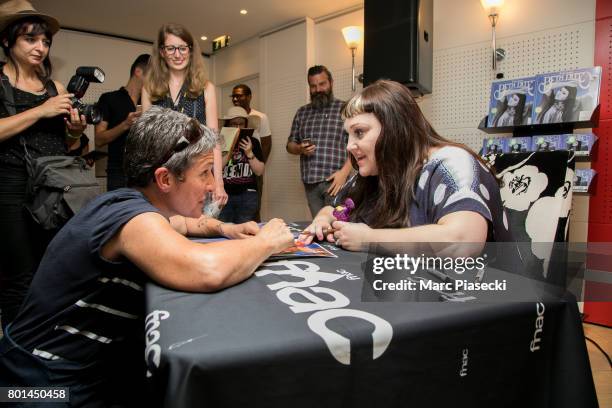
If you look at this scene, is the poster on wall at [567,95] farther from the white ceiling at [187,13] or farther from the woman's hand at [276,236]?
the woman's hand at [276,236]

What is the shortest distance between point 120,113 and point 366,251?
2.22 m

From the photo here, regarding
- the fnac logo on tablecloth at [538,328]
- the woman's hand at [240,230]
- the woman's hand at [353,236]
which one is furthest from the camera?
the woman's hand at [240,230]

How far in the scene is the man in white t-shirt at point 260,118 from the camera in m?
4.15

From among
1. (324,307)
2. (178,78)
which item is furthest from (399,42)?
(324,307)

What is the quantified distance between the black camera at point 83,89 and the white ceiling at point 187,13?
101 inches

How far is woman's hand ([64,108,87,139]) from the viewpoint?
183 centimetres

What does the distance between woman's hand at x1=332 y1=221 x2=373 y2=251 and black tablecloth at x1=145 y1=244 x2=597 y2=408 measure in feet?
1.24

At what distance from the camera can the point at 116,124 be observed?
273cm

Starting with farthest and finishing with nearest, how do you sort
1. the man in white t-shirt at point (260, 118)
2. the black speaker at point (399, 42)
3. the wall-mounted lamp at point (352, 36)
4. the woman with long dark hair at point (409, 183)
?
the man in white t-shirt at point (260, 118) → the wall-mounted lamp at point (352, 36) → the black speaker at point (399, 42) → the woman with long dark hair at point (409, 183)

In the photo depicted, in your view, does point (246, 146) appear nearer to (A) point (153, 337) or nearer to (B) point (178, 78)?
(B) point (178, 78)

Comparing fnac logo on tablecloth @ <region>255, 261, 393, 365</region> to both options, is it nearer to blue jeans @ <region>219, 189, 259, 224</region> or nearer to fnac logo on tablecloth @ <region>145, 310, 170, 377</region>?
fnac logo on tablecloth @ <region>145, 310, 170, 377</region>

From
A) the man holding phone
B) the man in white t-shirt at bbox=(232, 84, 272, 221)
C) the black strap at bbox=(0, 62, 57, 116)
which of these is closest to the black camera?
the black strap at bbox=(0, 62, 57, 116)

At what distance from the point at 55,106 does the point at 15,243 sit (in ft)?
2.00

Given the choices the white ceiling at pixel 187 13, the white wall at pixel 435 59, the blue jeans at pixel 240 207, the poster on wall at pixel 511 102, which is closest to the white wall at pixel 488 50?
the white wall at pixel 435 59
